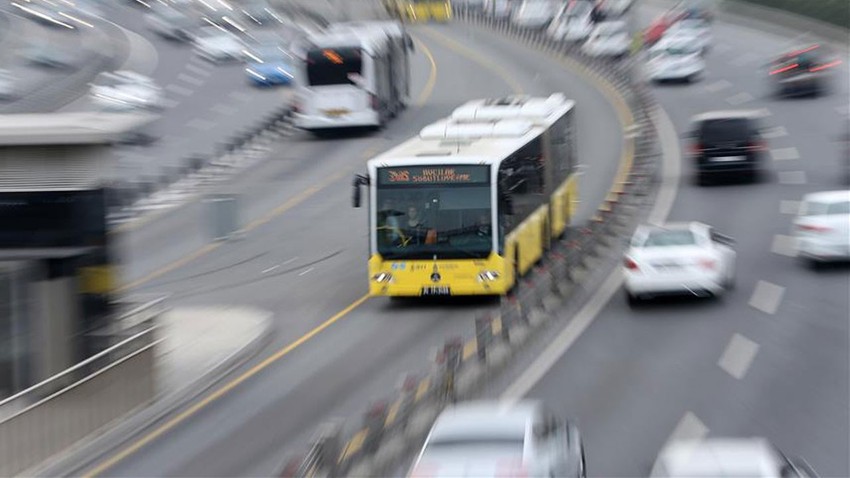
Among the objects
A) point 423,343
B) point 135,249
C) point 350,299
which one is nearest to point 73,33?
point 135,249

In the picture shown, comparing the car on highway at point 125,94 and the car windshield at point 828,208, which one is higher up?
the car on highway at point 125,94

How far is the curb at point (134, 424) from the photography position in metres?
18.7

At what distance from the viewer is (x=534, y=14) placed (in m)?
90.5

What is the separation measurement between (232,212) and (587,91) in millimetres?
27518

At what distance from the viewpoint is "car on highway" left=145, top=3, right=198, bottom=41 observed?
270 feet

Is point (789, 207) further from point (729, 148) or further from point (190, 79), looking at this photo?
point (190, 79)

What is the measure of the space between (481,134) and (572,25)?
54040mm

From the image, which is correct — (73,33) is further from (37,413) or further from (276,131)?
(37,413)

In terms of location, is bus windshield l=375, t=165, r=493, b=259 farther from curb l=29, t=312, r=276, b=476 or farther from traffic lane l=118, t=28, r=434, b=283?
traffic lane l=118, t=28, r=434, b=283

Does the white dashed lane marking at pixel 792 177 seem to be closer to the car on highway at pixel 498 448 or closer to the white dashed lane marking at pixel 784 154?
the white dashed lane marking at pixel 784 154

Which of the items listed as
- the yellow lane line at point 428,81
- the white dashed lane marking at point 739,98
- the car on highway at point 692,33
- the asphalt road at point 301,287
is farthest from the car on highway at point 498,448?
the car on highway at point 692,33

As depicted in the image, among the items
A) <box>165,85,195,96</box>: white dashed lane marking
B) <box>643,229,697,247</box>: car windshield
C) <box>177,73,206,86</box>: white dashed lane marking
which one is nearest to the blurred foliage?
<box>177,73,206,86</box>: white dashed lane marking

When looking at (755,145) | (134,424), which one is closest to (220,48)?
(755,145)

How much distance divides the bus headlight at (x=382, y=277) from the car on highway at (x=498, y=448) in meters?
13.1
